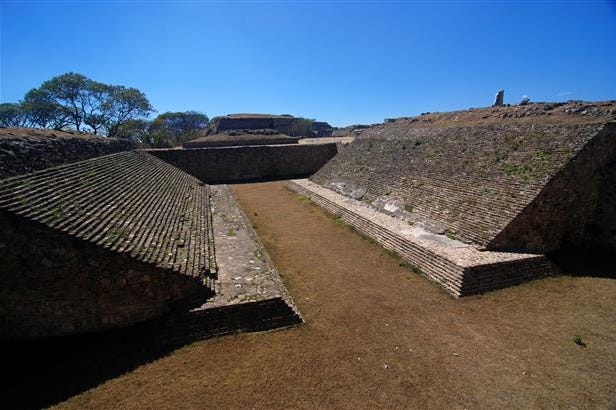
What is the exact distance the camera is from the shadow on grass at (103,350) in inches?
191

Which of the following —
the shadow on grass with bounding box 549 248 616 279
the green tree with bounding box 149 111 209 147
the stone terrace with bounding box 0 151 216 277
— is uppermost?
the green tree with bounding box 149 111 209 147

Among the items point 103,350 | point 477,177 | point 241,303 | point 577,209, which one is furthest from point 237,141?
point 103,350

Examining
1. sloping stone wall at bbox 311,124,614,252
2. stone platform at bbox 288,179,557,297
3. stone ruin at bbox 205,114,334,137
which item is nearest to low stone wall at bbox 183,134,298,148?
stone ruin at bbox 205,114,334,137

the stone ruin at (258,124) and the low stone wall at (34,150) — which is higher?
the stone ruin at (258,124)

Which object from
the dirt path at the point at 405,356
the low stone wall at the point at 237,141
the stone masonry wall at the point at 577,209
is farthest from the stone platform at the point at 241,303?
the low stone wall at the point at 237,141

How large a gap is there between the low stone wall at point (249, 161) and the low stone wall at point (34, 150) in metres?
11.9

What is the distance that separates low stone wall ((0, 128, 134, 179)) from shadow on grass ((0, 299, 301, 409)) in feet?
11.5

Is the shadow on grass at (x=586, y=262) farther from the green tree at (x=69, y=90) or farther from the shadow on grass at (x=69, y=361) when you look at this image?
the green tree at (x=69, y=90)

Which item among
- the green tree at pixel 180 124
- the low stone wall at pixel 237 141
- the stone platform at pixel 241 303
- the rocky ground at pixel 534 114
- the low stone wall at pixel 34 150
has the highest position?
the green tree at pixel 180 124

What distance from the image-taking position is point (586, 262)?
895 cm

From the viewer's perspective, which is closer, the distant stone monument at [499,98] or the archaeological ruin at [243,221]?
the archaeological ruin at [243,221]

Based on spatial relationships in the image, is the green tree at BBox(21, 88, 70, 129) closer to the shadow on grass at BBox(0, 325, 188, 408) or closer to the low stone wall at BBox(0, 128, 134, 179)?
the low stone wall at BBox(0, 128, 134, 179)

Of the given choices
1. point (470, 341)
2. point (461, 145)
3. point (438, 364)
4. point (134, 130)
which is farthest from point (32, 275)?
point (134, 130)

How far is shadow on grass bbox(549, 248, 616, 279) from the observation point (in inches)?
329
